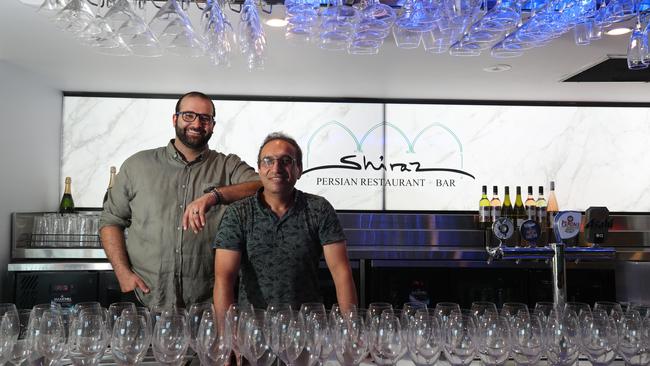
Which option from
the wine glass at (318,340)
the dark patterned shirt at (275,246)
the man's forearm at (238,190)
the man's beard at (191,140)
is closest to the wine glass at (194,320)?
the wine glass at (318,340)

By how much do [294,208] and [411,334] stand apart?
0.93 m

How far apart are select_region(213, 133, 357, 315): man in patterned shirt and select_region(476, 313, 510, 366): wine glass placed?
30.8 inches

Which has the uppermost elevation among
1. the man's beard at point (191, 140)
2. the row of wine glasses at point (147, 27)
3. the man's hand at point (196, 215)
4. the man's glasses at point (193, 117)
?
the row of wine glasses at point (147, 27)

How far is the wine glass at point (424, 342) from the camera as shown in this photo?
125 cm

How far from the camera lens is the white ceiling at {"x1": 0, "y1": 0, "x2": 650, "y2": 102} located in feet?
9.92

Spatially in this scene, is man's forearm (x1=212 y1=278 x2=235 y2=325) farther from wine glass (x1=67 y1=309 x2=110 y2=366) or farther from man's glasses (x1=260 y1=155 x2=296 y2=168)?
wine glass (x1=67 y1=309 x2=110 y2=366)

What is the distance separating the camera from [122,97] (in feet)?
14.1

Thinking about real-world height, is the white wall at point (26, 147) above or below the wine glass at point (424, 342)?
above

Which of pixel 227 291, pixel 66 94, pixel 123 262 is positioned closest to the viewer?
pixel 227 291

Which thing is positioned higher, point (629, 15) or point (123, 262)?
point (629, 15)

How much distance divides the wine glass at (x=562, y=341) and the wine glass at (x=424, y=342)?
27 cm

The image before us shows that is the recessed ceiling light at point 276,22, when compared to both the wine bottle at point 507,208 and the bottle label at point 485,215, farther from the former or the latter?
the wine bottle at point 507,208

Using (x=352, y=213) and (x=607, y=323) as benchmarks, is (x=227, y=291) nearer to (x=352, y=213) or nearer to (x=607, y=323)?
(x=607, y=323)

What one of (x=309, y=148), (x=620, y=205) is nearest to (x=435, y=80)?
(x=309, y=148)
